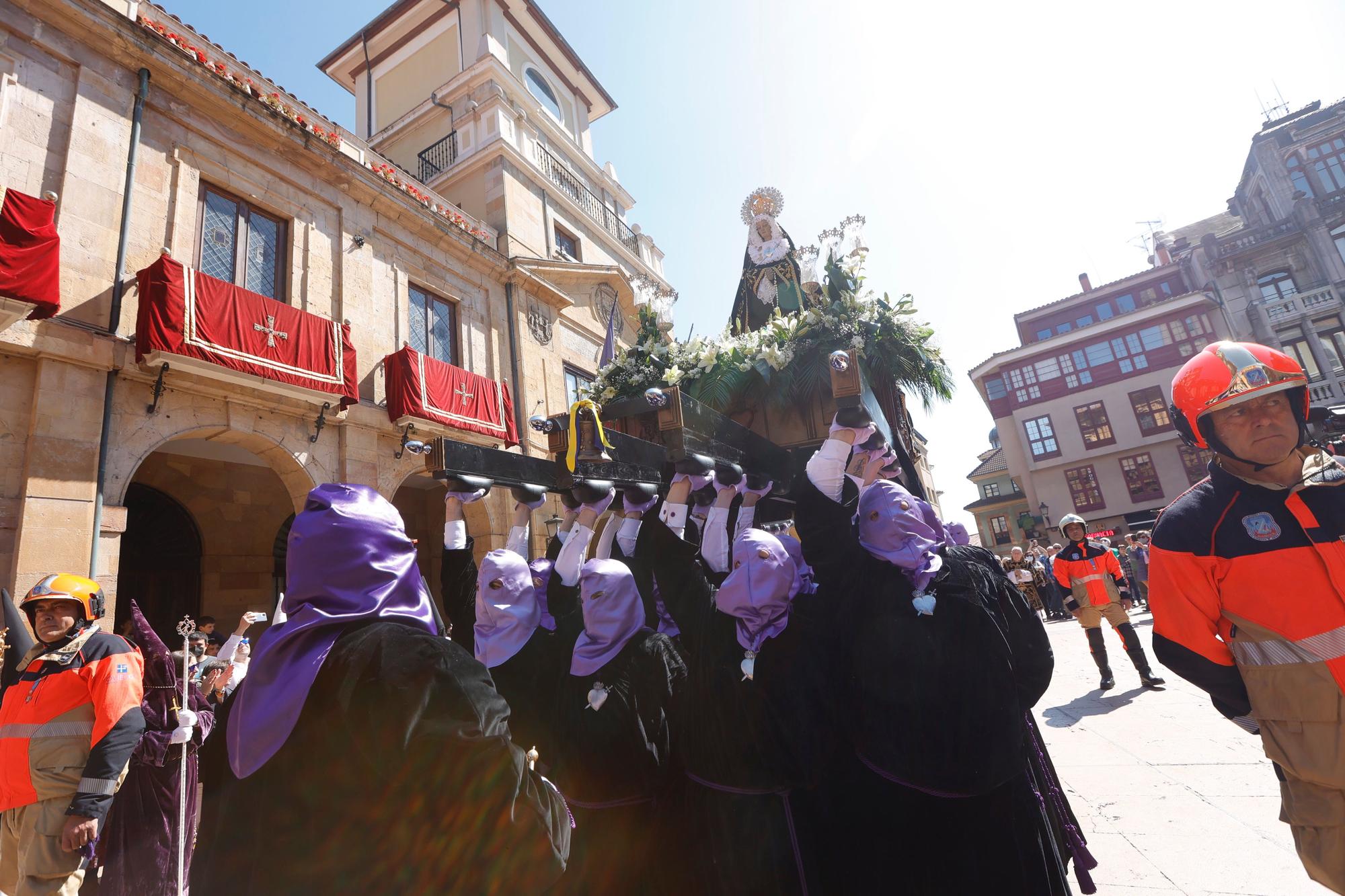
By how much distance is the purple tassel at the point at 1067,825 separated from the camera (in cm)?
263

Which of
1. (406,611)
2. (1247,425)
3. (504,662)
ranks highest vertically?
(1247,425)

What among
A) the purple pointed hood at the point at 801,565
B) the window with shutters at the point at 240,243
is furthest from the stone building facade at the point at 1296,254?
the window with shutters at the point at 240,243

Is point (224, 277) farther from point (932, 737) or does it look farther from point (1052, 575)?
point (1052, 575)

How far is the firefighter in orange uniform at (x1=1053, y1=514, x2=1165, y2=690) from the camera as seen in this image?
258 inches

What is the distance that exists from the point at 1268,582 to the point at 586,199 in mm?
18193

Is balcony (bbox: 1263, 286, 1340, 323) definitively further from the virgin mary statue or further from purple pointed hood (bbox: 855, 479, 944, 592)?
purple pointed hood (bbox: 855, 479, 944, 592)

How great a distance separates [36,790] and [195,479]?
8571 millimetres

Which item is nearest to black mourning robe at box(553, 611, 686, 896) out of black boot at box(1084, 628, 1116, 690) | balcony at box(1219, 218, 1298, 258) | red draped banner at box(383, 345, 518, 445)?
black boot at box(1084, 628, 1116, 690)

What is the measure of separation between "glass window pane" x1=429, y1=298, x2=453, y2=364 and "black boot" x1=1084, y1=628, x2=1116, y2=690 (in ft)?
36.7

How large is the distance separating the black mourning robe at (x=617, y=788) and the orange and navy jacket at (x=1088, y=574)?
20.1 ft

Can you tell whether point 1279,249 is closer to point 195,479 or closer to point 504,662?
point 504,662

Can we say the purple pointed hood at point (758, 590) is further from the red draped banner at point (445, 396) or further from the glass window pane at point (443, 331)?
the glass window pane at point (443, 331)

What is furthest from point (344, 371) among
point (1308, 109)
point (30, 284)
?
point (1308, 109)

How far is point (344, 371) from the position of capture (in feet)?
30.9
